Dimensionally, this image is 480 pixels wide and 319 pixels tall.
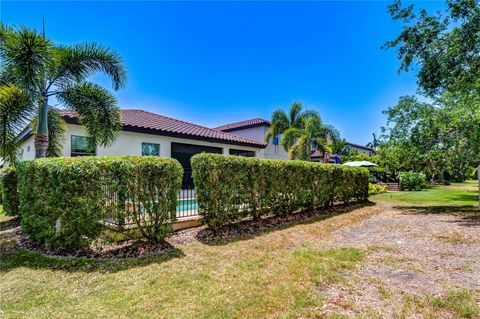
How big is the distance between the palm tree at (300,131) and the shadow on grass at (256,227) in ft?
41.7

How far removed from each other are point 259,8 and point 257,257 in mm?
10920

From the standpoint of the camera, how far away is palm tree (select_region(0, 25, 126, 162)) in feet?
21.8

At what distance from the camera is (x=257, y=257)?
564 centimetres

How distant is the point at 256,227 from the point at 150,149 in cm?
858

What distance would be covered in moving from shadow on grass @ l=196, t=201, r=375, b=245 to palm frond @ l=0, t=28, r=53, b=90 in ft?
20.2

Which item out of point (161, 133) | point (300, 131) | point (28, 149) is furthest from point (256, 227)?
point (300, 131)

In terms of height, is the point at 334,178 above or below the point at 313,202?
above

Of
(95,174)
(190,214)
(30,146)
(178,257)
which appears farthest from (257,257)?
(30,146)

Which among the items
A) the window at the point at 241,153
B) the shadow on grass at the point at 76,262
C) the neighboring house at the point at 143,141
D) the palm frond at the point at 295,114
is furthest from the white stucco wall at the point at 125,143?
the palm frond at the point at 295,114

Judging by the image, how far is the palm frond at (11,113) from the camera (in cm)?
690

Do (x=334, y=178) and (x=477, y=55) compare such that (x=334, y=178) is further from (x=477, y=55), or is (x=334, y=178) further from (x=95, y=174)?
(x=95, y=174)

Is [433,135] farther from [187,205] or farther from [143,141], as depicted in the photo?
[143,141]

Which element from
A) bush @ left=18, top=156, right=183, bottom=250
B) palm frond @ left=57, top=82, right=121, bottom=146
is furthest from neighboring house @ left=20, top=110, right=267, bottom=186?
bush @ left=18, top=156, right=183, bottom=250

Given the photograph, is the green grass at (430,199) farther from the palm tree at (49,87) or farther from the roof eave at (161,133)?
the palm tree at (49,87)
